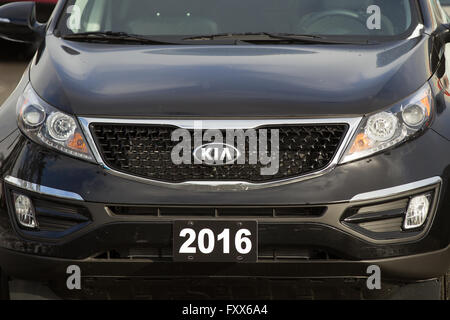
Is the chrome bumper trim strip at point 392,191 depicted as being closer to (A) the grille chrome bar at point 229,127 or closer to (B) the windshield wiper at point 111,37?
(A) the grille chrome bar at point 229,127

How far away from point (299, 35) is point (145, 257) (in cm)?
166

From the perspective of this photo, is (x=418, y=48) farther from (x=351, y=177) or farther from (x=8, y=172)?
(x=8, y=172)

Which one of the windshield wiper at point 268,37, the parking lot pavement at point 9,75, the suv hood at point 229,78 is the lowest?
the suv hood at point 229,78

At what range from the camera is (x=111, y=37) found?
5332mm

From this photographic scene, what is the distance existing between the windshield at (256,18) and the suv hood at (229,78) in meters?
0.39

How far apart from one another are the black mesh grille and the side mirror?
175 cm

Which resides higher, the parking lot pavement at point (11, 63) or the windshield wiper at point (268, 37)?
Result: the parking lot pavement at point (11, 63)

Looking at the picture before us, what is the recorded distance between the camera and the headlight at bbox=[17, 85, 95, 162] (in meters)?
4.30

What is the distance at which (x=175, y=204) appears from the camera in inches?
163

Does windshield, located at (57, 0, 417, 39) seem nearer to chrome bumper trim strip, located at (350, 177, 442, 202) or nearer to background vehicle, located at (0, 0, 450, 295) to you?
background vehicle, located at (0, 0, 450, 295)

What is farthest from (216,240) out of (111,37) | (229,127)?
(111,37)

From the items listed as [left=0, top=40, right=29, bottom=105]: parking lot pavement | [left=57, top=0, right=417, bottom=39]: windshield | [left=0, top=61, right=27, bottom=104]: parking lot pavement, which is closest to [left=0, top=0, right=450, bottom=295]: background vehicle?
[left=57, top=0, right=417, bottom=39]: windshield

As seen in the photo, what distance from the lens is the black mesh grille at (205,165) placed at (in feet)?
13.8

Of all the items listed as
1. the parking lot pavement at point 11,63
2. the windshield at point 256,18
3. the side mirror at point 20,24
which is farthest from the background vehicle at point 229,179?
the parking lot pavement at point 11,63
